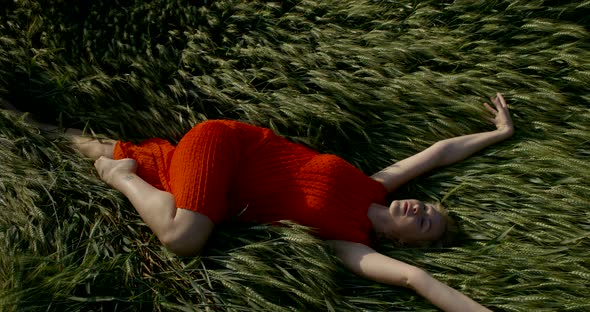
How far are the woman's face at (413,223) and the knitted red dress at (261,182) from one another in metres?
0.15

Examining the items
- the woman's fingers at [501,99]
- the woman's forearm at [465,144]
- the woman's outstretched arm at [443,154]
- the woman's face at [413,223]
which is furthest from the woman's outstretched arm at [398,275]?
the woman's fingers at [501,99]

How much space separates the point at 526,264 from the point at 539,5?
189cm

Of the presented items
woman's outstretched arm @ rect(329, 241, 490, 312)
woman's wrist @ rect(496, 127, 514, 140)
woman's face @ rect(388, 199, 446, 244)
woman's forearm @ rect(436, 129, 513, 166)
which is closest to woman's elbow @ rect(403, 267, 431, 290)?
woman's outstretched arm @ rect(329, 241, 490, 312)

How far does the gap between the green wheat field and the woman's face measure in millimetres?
91

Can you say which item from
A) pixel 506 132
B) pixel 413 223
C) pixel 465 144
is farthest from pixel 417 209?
pixel 506 132

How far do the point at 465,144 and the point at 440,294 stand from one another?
3.67 feet

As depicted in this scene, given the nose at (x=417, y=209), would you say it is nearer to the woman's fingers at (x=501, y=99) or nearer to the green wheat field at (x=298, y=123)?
the green wheat field at (x=298, y=123)

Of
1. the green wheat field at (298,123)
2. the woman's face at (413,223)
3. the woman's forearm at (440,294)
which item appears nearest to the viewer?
the woman's forearm at (440,294)

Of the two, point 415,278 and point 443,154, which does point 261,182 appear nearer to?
point 415,278

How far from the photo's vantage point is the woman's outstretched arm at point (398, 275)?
287 centimetres

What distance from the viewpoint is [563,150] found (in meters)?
3.57

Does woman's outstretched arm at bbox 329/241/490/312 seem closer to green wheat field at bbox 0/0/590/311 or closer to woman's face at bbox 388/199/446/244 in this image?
green wheat field at bbox 0/0/590/311

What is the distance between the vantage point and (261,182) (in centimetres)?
328

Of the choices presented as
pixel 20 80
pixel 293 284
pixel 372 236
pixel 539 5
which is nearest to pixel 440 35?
pixel 539 5
